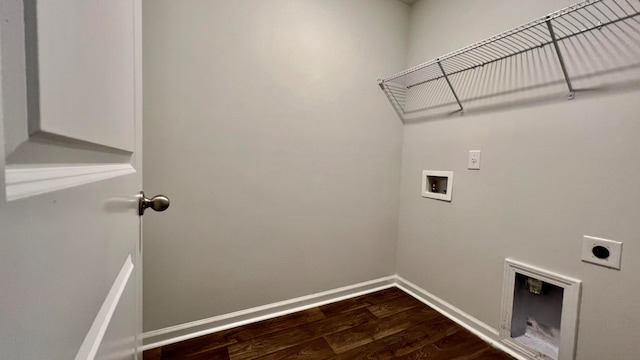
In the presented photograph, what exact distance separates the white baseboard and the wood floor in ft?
0.12

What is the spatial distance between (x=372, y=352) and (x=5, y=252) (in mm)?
1537

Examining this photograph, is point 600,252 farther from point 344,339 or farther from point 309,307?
point 309,307

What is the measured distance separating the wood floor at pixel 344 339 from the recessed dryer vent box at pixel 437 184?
2.65 ft

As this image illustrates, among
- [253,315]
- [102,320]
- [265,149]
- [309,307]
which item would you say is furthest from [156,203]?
[309,307]

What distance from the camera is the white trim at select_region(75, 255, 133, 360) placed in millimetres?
266

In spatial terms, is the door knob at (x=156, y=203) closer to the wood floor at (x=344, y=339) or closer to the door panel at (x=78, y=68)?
the door panel at (x=78, y=68)

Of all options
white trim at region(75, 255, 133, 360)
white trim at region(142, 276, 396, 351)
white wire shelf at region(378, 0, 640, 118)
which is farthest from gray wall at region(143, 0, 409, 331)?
white trim at region(75, 255, 133, 360)

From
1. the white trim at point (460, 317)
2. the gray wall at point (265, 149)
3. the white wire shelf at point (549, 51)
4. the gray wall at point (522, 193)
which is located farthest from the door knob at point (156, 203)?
the white trim at point (460, 317)

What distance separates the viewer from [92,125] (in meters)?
0.28

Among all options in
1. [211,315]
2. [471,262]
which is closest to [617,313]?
[471,262]

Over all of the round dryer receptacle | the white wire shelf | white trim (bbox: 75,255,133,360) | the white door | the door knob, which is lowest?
the round dryer receptacle

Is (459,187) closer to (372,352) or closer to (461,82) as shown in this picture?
(461,82)

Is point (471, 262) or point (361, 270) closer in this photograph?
point (471, 262)

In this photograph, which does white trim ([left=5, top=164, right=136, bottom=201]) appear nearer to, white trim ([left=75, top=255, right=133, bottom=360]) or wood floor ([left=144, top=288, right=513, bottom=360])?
white trim ([left=75, top=255, right=133, bottom=360])
